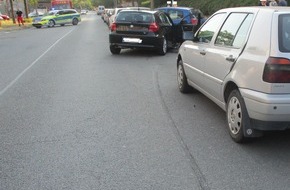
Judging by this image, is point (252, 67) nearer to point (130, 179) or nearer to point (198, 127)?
point (198, 127)

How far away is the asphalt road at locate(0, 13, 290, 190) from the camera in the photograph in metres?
3.91

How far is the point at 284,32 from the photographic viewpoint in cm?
430

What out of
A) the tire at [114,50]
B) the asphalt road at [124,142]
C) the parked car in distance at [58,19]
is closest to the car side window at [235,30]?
the asphalt road at [124,142]

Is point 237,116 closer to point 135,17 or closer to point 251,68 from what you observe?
point 251,68

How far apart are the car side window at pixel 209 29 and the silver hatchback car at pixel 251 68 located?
4 centimetres

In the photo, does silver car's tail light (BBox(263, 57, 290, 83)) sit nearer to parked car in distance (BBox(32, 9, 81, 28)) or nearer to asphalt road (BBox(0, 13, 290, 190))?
asphalt road (BBox(0, 13, 290, 190))

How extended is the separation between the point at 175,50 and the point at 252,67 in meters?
11.0

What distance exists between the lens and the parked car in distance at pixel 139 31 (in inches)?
515

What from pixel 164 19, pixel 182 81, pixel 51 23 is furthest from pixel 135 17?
pixel 51 23

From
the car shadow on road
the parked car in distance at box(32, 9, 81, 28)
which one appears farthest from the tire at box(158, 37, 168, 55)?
the parked car in distance at box(32, 9, 81, 28)

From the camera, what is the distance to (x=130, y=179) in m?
3.91

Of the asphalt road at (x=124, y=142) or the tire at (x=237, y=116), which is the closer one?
the asphalt road at (x=124, y=142)

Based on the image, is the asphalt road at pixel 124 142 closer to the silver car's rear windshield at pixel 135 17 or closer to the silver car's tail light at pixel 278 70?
the silver car's tail light at pixel 278 70

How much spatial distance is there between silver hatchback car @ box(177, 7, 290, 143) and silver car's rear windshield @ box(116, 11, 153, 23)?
750cm
